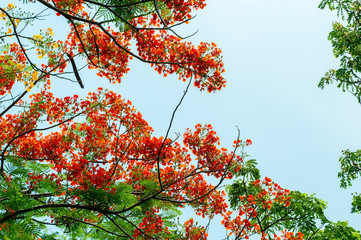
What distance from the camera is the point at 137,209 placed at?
7168mm

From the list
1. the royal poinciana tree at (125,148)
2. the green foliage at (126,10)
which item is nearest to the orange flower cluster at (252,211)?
the royal poinciana tree at (125,148)

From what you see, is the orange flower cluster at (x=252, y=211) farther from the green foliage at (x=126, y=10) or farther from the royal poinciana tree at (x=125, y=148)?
the green foliage at (x=126, y=10)

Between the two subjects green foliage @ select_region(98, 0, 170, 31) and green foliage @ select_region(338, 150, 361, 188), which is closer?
green foliage @ select_region(98, 0, 170, 31)

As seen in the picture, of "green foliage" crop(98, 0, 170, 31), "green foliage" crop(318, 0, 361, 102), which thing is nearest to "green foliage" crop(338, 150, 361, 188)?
"green foliage" crop(318, 0, 361, 102)

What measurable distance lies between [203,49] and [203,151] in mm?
2430

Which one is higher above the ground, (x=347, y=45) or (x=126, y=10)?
(x=347, y=45)

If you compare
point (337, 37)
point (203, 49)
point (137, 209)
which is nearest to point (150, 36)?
point (203, 49)

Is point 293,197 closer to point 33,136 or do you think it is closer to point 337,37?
point 337,37

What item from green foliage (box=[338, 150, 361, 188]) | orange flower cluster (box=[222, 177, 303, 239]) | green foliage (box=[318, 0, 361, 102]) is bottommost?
orange flower cluster (box=[222, 177, 303, 239])

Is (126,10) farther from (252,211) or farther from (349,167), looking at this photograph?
(349,167)

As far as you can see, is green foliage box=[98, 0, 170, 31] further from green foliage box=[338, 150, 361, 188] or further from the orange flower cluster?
green foliage box=[338, 150, 361, 188]

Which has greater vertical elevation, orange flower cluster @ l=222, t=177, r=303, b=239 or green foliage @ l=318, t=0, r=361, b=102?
green foliage @ l=318, t=0, r=361, b=102

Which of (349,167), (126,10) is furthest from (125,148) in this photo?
(349,167)

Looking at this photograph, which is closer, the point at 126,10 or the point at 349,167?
the point at 126,10
